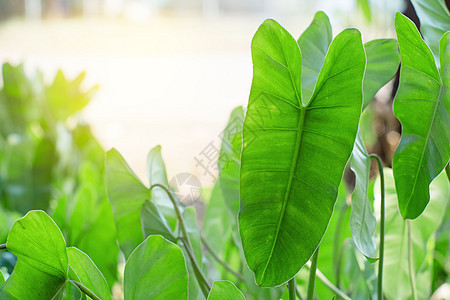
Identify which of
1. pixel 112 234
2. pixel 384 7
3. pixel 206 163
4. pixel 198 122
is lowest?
pixel 198 122

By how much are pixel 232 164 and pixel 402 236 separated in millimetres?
228

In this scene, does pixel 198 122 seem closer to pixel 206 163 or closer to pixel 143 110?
pixel 143 110

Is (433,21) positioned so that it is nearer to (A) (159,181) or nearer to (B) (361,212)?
(B) (361,212)

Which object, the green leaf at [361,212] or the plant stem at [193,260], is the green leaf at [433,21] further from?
the plant stem at [193,260]

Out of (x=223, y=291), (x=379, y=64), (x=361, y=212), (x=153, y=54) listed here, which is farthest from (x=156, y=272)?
(x=153, y=54)

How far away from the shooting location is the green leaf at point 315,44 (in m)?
0.51

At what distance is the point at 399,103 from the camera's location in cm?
46

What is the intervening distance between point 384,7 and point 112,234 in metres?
2.13

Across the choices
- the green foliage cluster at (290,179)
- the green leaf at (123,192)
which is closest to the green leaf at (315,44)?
the green foliage cluster at (290,179)

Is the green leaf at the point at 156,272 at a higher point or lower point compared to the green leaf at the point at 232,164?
lower

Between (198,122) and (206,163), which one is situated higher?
(206,163)

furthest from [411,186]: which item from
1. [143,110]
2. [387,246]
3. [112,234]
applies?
[143,110]

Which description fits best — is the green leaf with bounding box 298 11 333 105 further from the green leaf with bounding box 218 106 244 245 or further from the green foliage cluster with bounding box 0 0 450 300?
the green leaf with bounding box 218 106 244 245

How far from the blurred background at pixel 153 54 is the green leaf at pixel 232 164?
2.60m
